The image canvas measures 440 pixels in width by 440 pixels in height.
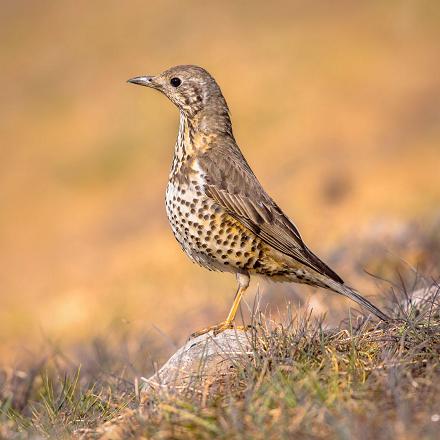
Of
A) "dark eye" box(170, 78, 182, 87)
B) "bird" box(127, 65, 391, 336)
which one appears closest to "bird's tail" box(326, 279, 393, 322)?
"bird" box(127, 65, 391, 336)

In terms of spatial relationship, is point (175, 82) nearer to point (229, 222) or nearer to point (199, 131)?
point (199, 131)

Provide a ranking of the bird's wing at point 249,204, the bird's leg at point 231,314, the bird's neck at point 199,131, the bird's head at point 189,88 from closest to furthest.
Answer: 1. the bird's leg at point 231,314
2. the bird's wing at point 249,204
3. the bird's neck at point 199,131
4. the bird's head at point 189,88

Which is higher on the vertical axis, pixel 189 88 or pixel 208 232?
pixel 189 88

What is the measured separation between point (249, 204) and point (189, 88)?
105 centimetres

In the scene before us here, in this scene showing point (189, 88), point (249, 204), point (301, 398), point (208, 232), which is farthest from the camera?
point (189, 88)

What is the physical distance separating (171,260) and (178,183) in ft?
34.4

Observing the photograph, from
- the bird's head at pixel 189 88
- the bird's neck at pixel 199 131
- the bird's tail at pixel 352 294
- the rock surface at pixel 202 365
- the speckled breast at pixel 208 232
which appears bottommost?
the rock surface at pixel 202 365

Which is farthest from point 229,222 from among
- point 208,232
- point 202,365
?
point 202,365

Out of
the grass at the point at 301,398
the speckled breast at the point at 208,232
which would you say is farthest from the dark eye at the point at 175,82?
the grass at the point at 301,398

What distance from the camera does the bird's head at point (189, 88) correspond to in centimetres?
644

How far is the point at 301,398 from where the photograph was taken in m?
3.46

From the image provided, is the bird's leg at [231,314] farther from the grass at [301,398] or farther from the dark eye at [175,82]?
the dark eye at [175,82]

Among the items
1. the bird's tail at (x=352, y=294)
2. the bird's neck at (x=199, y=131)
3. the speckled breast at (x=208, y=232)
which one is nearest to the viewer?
Answer: the bird's tail at (x=352, y=294)

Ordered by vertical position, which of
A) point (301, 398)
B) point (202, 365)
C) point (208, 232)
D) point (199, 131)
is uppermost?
point (199, 131)
